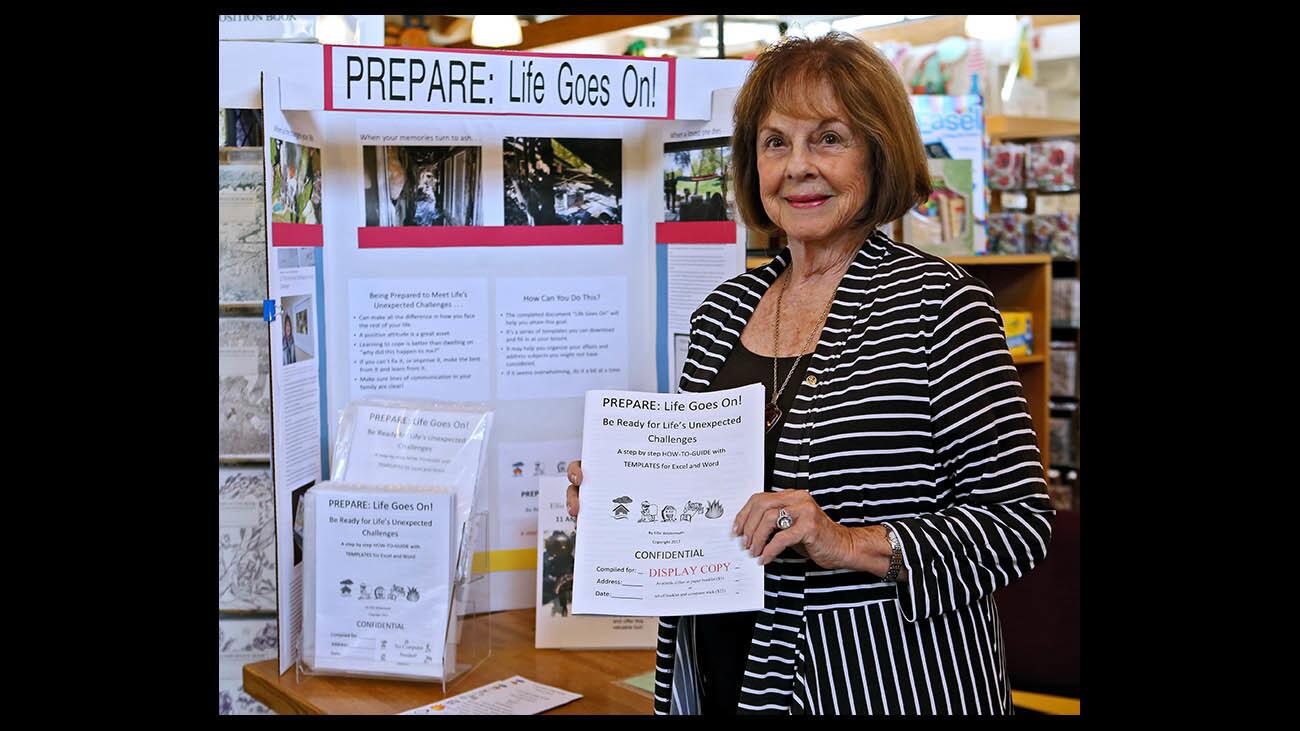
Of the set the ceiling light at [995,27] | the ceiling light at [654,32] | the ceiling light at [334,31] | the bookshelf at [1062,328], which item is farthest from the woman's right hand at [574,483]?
the ceiling light at [654,32]

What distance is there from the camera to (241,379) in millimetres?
2463

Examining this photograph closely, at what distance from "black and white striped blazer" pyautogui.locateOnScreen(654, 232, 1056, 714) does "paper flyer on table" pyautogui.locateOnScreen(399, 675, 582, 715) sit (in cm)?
56

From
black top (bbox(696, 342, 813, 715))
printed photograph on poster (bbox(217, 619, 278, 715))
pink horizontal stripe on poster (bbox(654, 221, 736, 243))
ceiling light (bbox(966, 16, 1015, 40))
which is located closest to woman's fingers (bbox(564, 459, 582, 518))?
black top (bbox(696, 342, 813, 715))

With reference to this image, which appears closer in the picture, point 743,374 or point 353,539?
point 743,374

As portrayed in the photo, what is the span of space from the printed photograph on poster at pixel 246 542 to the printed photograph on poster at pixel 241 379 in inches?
3.4

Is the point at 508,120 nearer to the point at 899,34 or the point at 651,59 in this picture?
the point at 651,59

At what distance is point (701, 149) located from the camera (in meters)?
2.57

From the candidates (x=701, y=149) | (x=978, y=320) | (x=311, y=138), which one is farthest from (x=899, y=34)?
(x=978, y=320)

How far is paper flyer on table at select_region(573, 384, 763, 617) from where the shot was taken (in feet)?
5.24

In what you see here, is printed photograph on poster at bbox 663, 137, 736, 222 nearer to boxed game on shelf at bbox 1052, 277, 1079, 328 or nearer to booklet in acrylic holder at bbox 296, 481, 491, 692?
booklet in acrylic holder at bbox 296, 481, 491, 692

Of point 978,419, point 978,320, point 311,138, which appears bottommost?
point 978,419

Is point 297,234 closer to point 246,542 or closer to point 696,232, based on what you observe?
point 246,542

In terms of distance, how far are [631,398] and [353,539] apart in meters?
0.81

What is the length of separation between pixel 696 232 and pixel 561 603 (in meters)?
0.86
